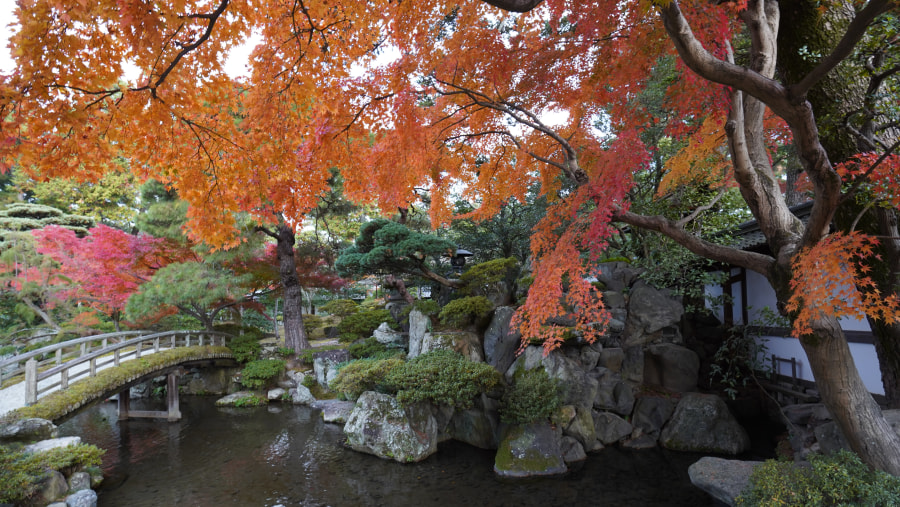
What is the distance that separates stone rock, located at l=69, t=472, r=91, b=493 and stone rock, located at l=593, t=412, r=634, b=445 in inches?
320

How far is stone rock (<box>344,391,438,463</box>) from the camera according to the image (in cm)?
748

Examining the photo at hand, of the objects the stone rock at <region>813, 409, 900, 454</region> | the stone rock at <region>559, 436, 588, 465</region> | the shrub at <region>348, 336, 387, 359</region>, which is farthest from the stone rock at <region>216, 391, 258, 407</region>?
the stone rock at <region>813, 409, 900, 454</region>

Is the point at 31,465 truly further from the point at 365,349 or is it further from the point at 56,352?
the point at 365,349

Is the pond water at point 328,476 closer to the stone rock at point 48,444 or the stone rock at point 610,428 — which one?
the stone rock at point 610,428

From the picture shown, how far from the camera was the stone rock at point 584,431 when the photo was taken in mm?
7656

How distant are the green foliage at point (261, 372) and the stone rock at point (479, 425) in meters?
6.07

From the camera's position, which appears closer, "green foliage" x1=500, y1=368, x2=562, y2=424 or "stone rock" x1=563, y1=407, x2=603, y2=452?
"green foliage" x1=500, y1=368, x2=562, y2=424

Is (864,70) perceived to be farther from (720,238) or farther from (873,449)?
(720,238)

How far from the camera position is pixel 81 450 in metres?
6.34

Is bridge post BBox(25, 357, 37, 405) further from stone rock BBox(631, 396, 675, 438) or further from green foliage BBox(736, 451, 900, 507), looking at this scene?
stone rock BBox(631, 396, 675, 438)

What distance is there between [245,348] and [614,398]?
10.3 m

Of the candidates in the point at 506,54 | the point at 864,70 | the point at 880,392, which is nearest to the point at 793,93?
the point at 864,70

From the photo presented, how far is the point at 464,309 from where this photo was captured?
32.5 ft

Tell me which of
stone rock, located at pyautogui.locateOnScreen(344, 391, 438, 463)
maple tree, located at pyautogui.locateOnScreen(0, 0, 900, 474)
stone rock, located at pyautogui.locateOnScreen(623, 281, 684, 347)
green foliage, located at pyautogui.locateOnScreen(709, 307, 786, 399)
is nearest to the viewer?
maple tree, located at pyautogui.locateOnScreen(0, 0, 900, 474)
